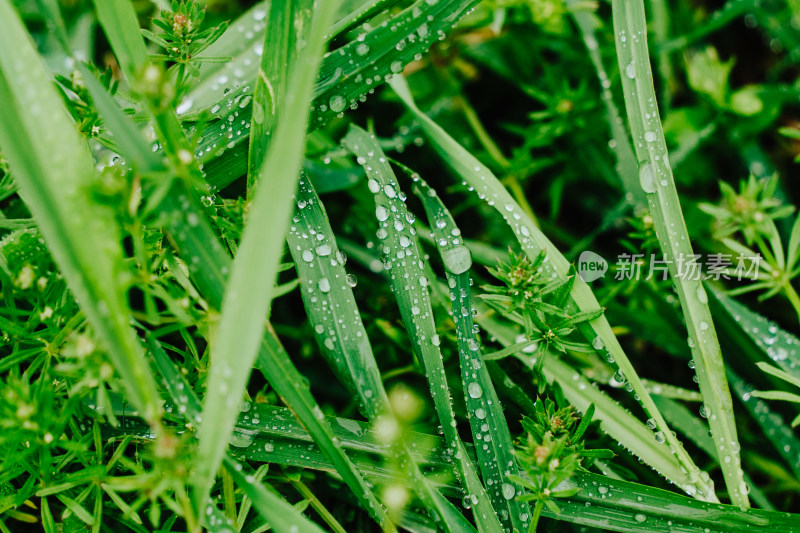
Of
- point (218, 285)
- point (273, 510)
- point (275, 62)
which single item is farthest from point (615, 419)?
point (275, 62)

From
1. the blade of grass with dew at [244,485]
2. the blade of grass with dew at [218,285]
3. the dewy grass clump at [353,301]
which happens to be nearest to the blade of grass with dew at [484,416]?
the dewy grass clump at [353,301]

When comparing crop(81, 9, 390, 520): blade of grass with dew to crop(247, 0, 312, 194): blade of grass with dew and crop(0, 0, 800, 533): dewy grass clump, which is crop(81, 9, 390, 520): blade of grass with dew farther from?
crop(247, 0, 312, 194): blade of grass with dew

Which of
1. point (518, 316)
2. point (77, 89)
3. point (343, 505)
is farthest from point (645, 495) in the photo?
point (77, 89)

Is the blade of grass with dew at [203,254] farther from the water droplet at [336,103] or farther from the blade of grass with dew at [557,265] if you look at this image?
the blade of grass with dew at [557,265]

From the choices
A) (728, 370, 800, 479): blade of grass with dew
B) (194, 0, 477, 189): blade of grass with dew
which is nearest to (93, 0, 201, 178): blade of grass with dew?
(194, 0, 477, 189): blade of grass with dew

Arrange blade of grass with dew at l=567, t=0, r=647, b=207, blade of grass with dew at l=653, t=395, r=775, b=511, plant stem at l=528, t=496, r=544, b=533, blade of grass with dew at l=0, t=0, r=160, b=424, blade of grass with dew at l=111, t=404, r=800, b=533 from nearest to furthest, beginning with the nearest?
blade of grass with dew at l=0, t=0, r=160, b=424 → plant stem at l=528, t=496, r=544, b=533 → blade of grass with dew at l=111, t=404, r=800, b=533 → blade of grass with dew at l=653, t=395, r=775, b=511 → blade of grass with dew at l=567, t=0, r=647, b=207

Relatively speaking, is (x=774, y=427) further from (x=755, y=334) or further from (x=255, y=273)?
(x=255, y=273)
